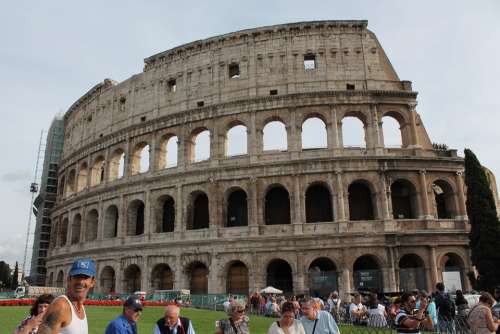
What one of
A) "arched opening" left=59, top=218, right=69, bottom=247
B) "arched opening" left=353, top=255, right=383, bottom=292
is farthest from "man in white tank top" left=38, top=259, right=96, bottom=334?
"arched opening" left=59, top=218, right=69, bottom=247

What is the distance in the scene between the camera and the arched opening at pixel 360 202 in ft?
88.8

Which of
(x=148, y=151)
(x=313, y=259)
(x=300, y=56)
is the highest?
(x=300, y=56)

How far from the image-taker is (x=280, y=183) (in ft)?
87.7

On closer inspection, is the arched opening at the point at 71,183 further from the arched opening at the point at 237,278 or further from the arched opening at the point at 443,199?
the arched opening at the point at 443,199

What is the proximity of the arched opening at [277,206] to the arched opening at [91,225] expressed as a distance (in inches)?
598

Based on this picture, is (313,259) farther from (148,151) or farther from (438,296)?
(148,151)

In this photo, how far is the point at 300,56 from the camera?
2912 cm

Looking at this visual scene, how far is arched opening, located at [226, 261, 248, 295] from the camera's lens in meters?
26.9

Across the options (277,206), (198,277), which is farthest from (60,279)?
(277,206)

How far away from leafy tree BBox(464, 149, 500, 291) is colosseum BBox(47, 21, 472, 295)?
2.08 m

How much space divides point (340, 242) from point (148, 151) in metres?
15.8

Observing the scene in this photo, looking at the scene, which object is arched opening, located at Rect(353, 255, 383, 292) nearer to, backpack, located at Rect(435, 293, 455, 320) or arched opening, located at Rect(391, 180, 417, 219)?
arched opening, located at Rect(391, 180, 417, 219)

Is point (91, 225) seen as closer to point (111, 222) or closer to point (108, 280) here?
point (111, 222)

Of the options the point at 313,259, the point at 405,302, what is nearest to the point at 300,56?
the point at 313,259
